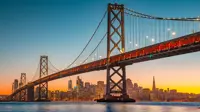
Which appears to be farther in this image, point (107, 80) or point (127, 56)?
point (107, 80)

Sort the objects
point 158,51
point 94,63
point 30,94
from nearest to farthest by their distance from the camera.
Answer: point 158,51, point 94,63, point 30,94

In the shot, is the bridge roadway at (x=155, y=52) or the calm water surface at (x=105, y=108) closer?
the calm water surface at (x=105, y=108)

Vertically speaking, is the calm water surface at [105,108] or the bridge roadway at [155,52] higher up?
the bridge roadway at [155,52]

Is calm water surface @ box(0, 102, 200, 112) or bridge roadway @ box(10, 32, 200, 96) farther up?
bridge roadway @ box(10, 32, 200, 96)

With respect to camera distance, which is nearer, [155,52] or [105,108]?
[105,108]

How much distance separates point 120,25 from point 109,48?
571 centimetres

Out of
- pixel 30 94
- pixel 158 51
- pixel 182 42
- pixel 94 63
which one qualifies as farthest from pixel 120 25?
pixel 30 94

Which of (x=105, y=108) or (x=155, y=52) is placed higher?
(x=155, y=52)

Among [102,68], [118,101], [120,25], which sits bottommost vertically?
[118,101]

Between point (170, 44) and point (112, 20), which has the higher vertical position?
point (112, 20)

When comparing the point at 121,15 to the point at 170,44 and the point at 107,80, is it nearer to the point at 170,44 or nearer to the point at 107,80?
the point at 107,80

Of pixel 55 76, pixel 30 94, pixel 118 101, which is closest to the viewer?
pixel 118 101

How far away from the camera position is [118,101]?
2331 inches

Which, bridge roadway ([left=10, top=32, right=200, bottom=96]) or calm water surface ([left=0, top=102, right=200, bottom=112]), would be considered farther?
bridge roadway ([left=10, top=32, right=200, bottom=96])
